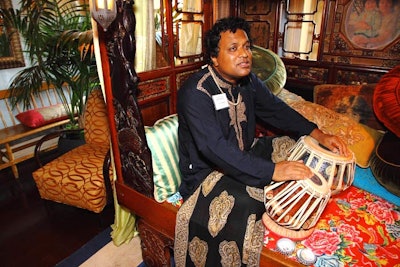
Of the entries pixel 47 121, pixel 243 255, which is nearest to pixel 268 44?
pixel 243 255

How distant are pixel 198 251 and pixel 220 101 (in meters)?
0.84

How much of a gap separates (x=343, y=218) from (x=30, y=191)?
3120 millimetres

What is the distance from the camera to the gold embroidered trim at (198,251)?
148 cm

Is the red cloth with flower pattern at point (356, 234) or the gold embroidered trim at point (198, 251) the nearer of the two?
the red cloth with flower pattern at point (356, 234)

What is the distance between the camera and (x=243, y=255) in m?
1.36

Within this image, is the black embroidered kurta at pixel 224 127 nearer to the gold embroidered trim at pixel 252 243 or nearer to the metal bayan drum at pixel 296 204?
the metal bayan drum at pixel 296 204

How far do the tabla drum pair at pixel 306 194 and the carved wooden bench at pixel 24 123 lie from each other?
323 cm

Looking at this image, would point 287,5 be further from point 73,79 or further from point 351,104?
point 73,79

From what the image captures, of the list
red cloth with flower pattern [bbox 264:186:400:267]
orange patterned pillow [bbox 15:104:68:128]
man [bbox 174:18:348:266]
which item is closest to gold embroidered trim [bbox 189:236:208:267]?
man [bbox 174:18:348:266]

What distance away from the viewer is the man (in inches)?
55.2

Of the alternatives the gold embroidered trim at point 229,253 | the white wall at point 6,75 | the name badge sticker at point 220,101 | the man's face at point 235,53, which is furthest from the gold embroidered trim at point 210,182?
the white wall at point 6,75

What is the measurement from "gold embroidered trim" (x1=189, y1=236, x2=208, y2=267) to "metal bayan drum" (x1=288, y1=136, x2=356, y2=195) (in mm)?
691

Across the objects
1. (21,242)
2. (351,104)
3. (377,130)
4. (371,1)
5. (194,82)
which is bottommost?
(21,242)

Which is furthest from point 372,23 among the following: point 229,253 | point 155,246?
point 155,246
